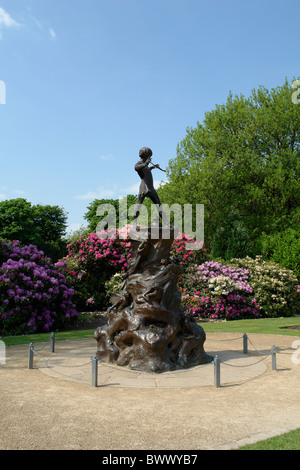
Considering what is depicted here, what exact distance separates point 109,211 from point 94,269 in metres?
27.6

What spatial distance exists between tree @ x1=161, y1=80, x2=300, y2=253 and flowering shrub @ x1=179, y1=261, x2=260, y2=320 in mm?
6005

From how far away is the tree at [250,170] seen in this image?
2659cm

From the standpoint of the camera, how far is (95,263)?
21219mm

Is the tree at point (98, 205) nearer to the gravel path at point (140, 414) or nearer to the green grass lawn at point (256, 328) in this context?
the green grass lawn at point (256, 328)

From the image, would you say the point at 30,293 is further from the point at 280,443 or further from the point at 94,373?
the point at 280,443

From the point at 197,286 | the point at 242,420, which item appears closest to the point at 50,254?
the point at 197,286

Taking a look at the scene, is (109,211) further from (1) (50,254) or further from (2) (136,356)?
(2) (136,356)

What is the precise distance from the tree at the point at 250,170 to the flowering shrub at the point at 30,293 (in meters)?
12.7

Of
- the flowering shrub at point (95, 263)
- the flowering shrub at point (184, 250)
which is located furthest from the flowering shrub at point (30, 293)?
the flowering shrub at point (184, 250)

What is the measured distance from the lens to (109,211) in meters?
48.5

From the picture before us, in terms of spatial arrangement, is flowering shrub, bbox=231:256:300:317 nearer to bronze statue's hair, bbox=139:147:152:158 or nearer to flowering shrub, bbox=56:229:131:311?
flowering shrub, bbox=56:229:131:311

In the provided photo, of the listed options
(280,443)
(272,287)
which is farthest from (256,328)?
(280,443)

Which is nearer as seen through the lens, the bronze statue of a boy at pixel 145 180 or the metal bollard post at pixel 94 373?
the metal bollard post at pixel 94 373

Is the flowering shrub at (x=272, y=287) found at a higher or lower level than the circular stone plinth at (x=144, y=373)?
higher
